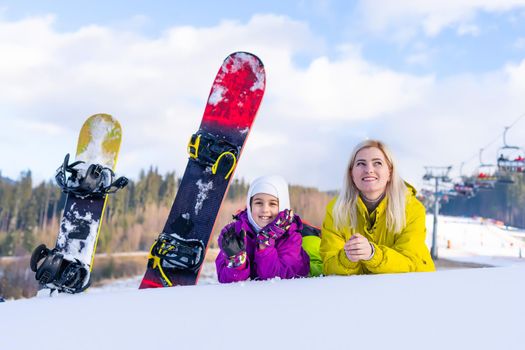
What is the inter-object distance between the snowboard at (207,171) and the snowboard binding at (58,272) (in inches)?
23.0

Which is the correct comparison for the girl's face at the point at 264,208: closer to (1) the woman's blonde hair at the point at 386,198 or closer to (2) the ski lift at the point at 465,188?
(1) the woman's blonde hair at the point at 386,198

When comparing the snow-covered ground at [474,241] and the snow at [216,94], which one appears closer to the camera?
the snow at [216,94]

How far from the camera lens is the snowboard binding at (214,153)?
13.7 ft

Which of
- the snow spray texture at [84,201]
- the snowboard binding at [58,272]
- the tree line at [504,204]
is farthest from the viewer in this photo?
the tree line at [504,204]

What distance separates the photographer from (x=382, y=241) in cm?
239

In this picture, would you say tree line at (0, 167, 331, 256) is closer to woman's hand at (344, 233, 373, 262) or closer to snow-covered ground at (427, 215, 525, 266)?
snow-covered ground at (427, 215, 525, 266)

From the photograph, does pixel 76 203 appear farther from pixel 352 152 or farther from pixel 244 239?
pixel 352 152

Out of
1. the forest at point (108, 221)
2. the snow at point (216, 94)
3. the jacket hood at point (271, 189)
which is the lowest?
the forest at point (108, 221)

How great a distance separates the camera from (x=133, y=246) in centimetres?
4269

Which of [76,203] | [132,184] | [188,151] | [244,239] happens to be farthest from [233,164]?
[132,184]

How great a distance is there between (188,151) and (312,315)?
117 inches

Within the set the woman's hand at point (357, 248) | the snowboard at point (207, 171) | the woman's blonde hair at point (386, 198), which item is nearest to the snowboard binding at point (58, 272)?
the snowboard at point (207, 171)

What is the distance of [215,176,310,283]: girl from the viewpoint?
2455 mm

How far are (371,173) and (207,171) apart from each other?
2.16m
